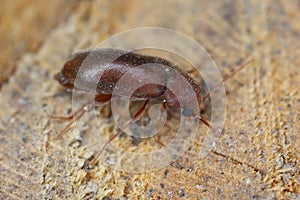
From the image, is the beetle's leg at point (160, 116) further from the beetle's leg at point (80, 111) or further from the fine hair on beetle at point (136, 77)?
the beetle's leg at point (80, 111)

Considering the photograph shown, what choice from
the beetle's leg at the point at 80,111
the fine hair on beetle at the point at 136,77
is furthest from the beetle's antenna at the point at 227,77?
the beetle's leg at the point at 80,111

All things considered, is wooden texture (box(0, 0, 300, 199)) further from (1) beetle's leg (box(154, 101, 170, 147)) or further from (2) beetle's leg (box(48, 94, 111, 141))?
(1) beetle's leg (box(154, 101, 170, 147))

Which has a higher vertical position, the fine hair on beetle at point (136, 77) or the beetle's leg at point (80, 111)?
the fine hair on beetle at point (136, 77)

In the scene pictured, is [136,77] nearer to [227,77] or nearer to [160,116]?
[160,116]

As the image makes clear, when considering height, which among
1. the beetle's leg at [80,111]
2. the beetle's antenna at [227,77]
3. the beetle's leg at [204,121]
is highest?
the beetle's antenna at [227,77]

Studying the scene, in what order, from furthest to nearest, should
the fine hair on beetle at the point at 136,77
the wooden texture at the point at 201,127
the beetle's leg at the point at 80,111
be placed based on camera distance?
1. the fine hair on beetle at the point at 136,77
2. the beetle's leg at the point at 80,111
3. the wooden texture at the point at 201,127

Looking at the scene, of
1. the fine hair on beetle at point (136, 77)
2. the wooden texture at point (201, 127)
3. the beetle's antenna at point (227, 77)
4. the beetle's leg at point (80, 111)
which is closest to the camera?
the wooden texture at point (201, 127)

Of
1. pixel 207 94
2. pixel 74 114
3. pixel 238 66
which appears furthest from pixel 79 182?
pixel 238 66

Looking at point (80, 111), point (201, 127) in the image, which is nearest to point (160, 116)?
point (201, 127)
